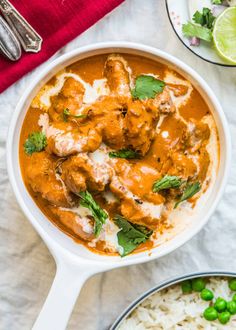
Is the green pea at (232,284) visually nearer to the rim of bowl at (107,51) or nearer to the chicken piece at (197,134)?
the rim of bowl at (107,51)

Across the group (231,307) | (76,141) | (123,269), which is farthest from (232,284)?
(76,141)

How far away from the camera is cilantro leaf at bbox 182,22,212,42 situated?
10.6ft

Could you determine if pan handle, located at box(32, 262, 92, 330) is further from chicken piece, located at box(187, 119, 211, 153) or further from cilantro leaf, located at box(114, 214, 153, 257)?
chicken piece, located at box(187, 119, 211, 153)

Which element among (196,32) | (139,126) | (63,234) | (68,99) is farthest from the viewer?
(196,32)

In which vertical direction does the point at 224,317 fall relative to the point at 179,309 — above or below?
below

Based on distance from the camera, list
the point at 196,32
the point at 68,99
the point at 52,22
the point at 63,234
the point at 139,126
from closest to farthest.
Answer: the point at 139,126, the point at 68,99, the point at 63,234, the point at 196,32, the point at 52,22

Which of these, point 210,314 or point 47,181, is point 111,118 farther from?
point 210,314

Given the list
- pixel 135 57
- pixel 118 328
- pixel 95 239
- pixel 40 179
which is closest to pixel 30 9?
pixel 135 57

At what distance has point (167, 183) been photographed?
9.65 ft

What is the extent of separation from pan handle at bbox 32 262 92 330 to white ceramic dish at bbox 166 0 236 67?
1263mm

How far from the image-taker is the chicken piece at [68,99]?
9.73ft

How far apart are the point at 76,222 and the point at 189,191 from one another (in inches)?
21.7

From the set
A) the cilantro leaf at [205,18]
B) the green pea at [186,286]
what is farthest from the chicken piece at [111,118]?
the green pea at [186,286]

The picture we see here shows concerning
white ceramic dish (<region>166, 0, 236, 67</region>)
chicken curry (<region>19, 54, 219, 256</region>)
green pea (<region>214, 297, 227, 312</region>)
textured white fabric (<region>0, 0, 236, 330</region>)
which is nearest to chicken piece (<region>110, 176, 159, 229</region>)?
chicken curry (<region>19, 54, 219, 256</region>)
